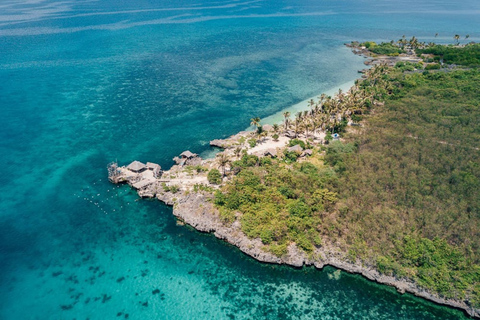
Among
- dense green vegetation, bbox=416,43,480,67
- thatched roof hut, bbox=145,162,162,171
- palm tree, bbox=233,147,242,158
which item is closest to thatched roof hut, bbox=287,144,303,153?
palm tree, bbox=233,147,242,158

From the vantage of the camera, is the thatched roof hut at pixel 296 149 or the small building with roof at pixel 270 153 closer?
the small building with roof at pixel 270 153

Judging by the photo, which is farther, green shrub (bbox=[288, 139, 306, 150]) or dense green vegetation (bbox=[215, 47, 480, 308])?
green shrub (bbox=[288, 139, 306, 150])

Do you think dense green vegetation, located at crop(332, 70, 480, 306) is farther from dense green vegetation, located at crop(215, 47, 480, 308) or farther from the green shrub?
the green shrub

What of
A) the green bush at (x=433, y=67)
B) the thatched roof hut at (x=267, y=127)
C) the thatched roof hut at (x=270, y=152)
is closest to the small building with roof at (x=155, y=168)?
the thatched roof hut at (x=270, y=152)

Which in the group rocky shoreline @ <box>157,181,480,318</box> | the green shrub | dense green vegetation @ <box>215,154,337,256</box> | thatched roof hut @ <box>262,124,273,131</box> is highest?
thatched roof hut @ <box>262,124,273,131</box>

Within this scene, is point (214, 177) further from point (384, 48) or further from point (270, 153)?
point (384, 48)

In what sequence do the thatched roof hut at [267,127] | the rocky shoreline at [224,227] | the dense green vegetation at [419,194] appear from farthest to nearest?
1. the thatched roof hut at [267,127]
2. the dense green vegetation at [419,194]
3. the rocky shoreline at [224,227]

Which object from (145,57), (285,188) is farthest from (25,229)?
(145,57)

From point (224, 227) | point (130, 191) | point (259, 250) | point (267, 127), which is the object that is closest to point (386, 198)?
point (259, 250)

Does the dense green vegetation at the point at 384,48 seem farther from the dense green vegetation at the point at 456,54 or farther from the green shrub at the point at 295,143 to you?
the green shrub at the point at 295,143
